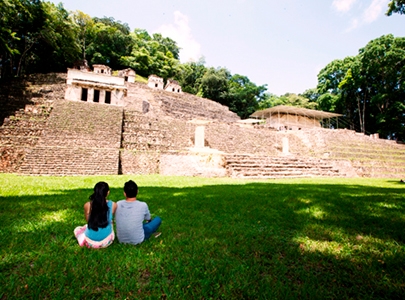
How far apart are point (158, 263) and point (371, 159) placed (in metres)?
21.1

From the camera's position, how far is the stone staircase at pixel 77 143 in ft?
32.6

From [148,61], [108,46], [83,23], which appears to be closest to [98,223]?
[148,61]

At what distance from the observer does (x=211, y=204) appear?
4551 mm

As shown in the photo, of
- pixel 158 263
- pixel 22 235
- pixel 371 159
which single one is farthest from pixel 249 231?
pixel 371 159

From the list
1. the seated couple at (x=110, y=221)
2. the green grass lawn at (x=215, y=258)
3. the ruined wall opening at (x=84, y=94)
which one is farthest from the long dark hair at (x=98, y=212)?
the ruined wall opening at (x=84, y=94)

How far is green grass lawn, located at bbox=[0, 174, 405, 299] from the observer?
5.62 ft

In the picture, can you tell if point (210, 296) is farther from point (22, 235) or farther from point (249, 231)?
point (22, 235)

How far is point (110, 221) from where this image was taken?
2.48m

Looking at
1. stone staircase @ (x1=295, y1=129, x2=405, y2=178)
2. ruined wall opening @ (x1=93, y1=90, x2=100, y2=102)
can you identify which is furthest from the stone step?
stone staircase @ (x1=295, y1=129, x2=405, y2=178)

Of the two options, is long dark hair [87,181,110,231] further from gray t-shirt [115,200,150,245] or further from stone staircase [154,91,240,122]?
stone staircase [154,91,240,122]

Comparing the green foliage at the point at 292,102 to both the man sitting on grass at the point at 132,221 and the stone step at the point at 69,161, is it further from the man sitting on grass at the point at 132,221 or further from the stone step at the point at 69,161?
the man sitting on grass at the point at 132,221

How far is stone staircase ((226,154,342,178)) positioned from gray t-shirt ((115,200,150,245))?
9.18 meters

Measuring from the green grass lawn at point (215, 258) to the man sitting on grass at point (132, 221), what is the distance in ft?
0.41

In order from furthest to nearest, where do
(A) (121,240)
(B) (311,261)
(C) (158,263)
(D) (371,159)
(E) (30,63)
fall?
(E) (30,63) → (D) (371,159) → (A) (121,240) → (B) (311,261) → (C) (158,263)
